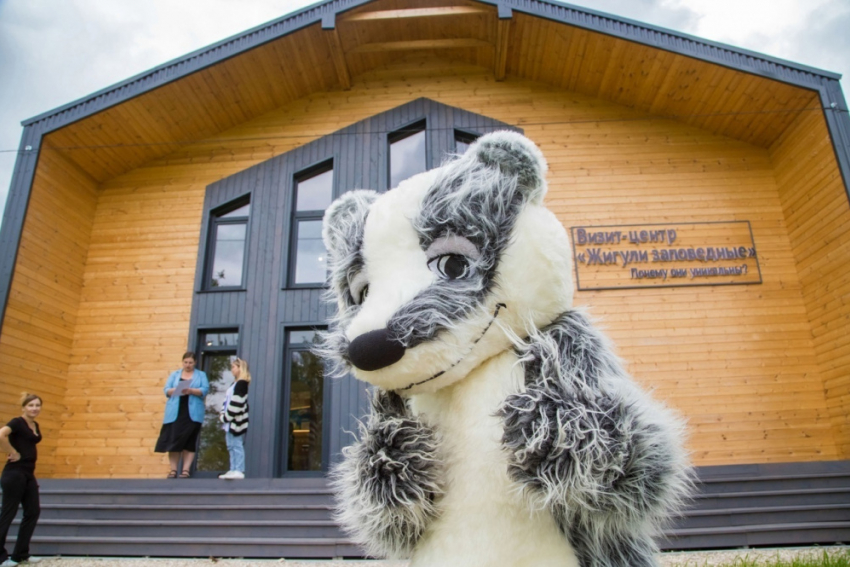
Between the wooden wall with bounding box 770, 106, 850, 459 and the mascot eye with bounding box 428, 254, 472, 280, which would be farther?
the wooden wall with bounding box 770, 106, 850, 459

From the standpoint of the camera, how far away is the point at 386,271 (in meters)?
1.37

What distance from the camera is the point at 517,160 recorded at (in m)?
1.41

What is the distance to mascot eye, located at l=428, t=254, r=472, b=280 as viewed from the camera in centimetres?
131

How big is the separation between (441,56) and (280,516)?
697 centimetres

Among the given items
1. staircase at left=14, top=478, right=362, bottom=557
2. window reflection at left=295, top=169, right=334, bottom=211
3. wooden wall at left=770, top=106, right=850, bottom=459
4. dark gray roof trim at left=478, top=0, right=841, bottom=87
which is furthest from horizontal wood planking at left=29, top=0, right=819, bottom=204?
staircase at left=14, top=478, right=362, bottom=557

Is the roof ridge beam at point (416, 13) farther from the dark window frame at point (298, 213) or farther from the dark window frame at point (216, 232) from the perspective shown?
the dark window frame at point (216, 232)

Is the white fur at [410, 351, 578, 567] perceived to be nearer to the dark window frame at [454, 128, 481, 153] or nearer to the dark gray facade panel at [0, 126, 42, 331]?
the dark window frame at [454, 128, 481, 153]

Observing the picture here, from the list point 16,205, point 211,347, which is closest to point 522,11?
point 211,347

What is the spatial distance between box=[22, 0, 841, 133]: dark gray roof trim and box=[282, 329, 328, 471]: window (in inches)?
154

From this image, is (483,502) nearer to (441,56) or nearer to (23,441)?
(23,441)

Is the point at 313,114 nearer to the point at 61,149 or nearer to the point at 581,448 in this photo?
the point at 61,149

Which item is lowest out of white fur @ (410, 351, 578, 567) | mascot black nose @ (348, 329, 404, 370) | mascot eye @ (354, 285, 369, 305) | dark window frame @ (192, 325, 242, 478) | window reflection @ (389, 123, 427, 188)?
white fur @ (410, 351, 578, 567)

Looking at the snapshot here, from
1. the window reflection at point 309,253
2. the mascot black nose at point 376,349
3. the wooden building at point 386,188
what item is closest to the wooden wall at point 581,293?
the wooden building at point 386,188

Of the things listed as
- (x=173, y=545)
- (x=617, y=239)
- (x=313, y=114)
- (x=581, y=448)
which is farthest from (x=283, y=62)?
(x=581, y=448)
